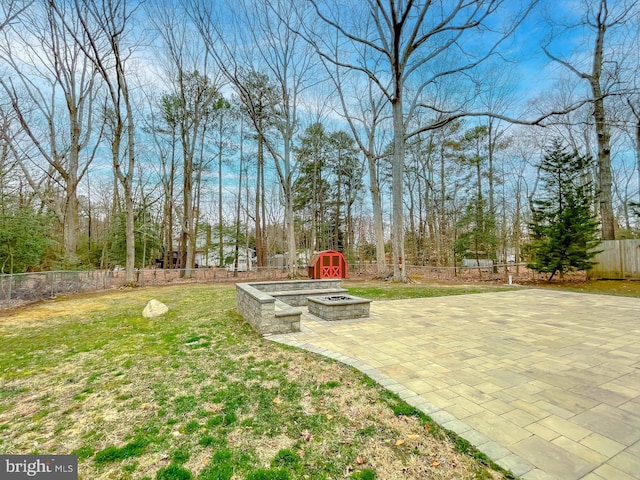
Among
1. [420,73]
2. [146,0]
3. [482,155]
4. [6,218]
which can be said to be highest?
[146,0]

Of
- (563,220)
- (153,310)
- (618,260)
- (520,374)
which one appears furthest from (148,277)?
(618,260)

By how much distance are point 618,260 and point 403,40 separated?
11.9 meters

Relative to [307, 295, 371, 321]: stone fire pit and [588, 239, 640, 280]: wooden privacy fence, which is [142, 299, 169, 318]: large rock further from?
[588, 239, 640, 280]: wooden privacy fence

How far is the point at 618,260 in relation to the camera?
36.2 ft

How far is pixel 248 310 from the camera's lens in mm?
5727

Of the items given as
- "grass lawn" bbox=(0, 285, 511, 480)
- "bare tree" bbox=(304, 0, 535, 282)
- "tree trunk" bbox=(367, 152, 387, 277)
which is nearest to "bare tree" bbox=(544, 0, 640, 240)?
"bare tree" bbox=(304, 0, 535, 282)

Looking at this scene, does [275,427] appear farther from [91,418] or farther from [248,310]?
[248,310]

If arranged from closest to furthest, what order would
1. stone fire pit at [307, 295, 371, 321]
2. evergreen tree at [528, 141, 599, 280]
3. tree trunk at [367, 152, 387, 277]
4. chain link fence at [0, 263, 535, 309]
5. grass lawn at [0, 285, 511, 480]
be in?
grass lawn at [0, 285, 511, 480]
stone fire pit at [307, 295, 371, 321]
chain link fence at [0, 263, 535, 309]
evergreen tree at [528, 141, 599, 280]
tree trunk at [367, 152, 387, 277]

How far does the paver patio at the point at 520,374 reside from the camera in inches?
76.2

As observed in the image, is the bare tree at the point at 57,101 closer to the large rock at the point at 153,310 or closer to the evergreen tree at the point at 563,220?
the large rock at the point at 153,310

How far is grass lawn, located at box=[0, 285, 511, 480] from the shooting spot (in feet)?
6.16

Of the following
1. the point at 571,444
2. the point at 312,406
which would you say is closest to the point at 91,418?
the point at 312,406

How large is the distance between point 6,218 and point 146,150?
11177 mm

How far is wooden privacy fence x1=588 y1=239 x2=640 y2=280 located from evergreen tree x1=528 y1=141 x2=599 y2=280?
0.40 meters
